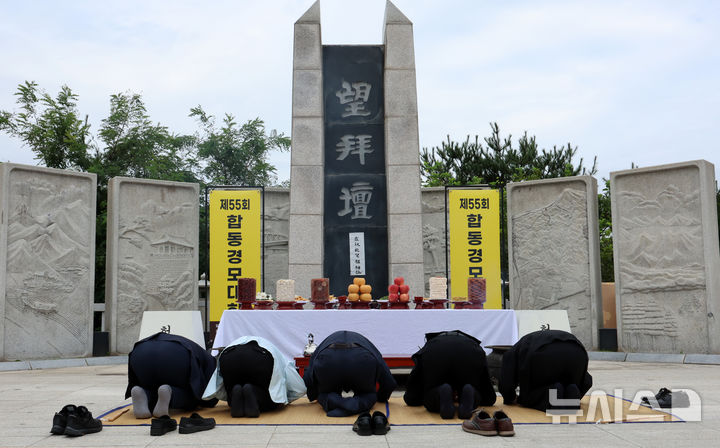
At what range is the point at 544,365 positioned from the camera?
5188mm

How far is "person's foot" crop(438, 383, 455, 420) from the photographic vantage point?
16.4 ft

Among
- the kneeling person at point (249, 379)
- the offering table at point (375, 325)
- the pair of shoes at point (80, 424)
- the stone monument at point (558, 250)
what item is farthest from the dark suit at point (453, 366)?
the stone monument at point (558, 250)

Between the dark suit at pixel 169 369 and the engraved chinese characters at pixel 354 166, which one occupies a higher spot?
the engraved chinese characters at pixel 354 166

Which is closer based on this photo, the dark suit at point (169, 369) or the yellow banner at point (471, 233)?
the dark suit at point (169, 369)

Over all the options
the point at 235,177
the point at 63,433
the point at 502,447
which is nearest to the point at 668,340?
the point at 502,447

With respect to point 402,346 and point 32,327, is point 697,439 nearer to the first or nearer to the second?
point 402,346

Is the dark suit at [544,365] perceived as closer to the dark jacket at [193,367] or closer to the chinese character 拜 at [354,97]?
the dark jacket at [193,367]

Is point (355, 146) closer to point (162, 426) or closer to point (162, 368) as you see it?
point (162, 368)

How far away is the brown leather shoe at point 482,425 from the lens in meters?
4.31

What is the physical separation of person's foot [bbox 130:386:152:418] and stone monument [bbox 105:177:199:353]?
702 cm

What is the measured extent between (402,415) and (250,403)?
115 cm

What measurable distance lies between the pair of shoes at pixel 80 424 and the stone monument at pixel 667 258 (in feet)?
30.4

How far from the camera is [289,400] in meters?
5.59

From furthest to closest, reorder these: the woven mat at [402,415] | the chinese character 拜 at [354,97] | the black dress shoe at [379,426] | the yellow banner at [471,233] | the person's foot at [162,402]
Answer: the yellow banner at [471,233] < the chinese character 拜 at [354,97] < the person's foot at [162,402] < the woven mat at [402,415] < the black dress shoe at [379,426]
